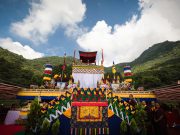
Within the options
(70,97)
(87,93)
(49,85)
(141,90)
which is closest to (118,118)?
(87,93)

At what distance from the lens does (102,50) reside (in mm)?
19344

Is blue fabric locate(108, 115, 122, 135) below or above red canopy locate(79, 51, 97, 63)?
below

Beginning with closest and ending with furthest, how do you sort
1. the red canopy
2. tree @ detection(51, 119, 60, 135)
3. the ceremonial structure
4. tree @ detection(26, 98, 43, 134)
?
1. tree @ detection(26, 98, 43, 134)
2. tree @ detection(51, 119, 60, 135)
3. the ceremonial structure
4. the red canopy

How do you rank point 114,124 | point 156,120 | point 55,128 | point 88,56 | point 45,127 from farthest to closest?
1. point 88,56
2. point 114,124
3. point 156,120
4. point 55,128
5. point 45,127

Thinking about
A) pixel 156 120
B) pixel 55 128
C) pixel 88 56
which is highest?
pixel 88 56

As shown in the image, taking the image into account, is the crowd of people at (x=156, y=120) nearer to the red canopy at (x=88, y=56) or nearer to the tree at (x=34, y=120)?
the tree at (x=34, y=120)

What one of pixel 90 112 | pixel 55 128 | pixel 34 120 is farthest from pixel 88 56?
pixel 34 120

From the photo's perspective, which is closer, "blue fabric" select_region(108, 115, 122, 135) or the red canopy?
"blue fabric" select_region(108, 115, 122, 135)

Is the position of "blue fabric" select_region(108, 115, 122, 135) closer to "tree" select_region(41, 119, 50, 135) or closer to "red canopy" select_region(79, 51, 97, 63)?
"tree" select_region(41, 119, 50, 135)

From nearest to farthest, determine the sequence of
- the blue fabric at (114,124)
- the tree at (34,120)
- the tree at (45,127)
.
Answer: the tree at (34,120) < the tree at (45,127) < the blue fabric at (114,124)

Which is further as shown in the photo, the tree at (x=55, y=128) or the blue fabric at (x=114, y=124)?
the blue fabric at (x=114, y=124)

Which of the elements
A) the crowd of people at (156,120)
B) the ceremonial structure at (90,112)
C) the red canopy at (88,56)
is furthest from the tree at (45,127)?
the red canopy at (88,56)

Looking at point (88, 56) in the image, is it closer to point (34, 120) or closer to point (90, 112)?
point (90, 112)

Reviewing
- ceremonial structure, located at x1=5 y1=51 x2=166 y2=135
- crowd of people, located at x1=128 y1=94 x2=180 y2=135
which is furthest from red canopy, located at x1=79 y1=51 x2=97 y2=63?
crowd of people, located at x1=128 y1=94 x2=180 y2=135
